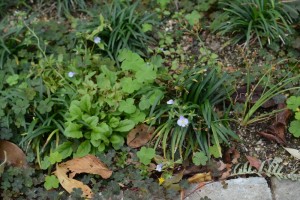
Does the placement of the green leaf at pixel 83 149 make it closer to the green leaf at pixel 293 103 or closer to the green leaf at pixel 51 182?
the green leaf at pixel 51 182

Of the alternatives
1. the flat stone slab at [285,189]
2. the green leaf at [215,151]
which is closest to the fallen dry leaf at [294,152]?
the flat stone slab at [285,189]

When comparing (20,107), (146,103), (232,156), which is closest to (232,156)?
(232,156)

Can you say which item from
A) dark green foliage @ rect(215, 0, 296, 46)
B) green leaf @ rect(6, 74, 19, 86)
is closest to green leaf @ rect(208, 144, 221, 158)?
dark green foliage @ rect(215, 0, 296, 46)

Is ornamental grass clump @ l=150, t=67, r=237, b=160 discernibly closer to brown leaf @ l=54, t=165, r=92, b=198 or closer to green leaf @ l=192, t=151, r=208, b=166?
green leaf @ l=192, t=151, r=208, b=166

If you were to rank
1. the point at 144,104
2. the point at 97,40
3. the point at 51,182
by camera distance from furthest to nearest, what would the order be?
the point at 97,40, the point at 144,104, the point at 51,182

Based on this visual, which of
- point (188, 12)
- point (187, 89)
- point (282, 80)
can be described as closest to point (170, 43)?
point (188, 12)

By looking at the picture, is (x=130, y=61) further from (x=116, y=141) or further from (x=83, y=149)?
(x=83, y=149)

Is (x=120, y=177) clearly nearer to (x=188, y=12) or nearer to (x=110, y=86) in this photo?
(x=110, y=86)
